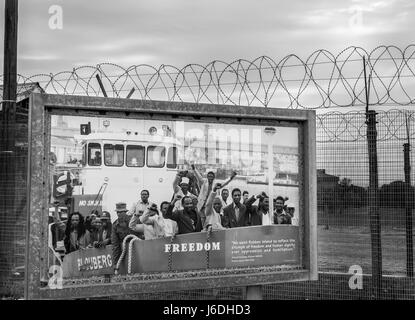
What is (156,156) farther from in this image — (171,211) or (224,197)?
(224,197)

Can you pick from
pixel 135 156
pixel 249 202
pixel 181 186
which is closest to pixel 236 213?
pixel 249 202

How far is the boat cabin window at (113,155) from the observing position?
5.75 metres

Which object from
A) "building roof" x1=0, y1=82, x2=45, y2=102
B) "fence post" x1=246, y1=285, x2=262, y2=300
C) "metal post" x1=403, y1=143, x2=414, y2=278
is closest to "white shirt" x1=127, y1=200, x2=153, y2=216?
"fence post" x1=246, y1=285, x2=262, y2=300

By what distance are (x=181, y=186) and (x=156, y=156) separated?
0.39m

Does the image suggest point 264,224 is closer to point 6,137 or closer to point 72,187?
point 72,187

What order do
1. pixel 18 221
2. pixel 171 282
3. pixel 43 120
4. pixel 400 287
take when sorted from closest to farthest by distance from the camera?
pixel 43 120 → pixel 171 282 → pixel 18 221 → pixel 400 287

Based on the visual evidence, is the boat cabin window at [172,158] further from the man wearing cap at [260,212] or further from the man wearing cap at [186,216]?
the man wearing cap at [260,212]

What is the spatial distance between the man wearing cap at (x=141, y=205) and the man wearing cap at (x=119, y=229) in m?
0.06

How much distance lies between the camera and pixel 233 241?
630 centimetres

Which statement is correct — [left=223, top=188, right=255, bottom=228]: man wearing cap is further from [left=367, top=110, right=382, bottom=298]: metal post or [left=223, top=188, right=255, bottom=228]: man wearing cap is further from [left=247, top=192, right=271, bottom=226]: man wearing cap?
[left=367, top=110, right=382, bottom=298]: metal post

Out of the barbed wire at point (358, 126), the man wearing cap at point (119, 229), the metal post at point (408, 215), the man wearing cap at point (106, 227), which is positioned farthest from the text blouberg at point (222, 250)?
the metal post at point (408, 215)

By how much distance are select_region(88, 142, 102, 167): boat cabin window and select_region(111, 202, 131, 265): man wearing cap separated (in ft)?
1.48
